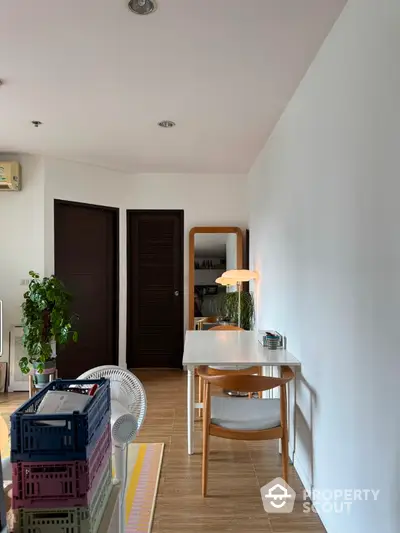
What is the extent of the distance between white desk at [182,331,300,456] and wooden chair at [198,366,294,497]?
196mm

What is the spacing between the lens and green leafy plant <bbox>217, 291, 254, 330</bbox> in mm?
5244

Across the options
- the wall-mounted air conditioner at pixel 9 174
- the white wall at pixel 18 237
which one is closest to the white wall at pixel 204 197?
the white wall at pixel 18 237

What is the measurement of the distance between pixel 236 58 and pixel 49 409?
2.30 m

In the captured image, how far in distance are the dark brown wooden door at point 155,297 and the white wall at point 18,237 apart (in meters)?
1.41

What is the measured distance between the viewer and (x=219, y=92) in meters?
3.13

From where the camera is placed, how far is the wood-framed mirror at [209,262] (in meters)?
5.72

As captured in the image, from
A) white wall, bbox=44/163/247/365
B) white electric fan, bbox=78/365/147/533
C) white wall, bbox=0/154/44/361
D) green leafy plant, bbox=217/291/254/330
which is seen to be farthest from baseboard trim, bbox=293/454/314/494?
white wall, bbox=0/154/44/361

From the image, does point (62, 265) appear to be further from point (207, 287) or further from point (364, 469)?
point (364, 469)

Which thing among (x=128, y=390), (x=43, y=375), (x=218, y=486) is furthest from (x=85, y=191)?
(x=128, y=390)

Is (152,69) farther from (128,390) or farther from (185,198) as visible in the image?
(185,198)

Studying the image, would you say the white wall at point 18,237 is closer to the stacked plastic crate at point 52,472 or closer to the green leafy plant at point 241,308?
the green leafy plant at point 241,308

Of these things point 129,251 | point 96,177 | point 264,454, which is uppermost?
point 96,177

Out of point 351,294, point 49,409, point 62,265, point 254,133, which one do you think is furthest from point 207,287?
point 49,409

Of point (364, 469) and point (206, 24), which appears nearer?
point (364, 469)
